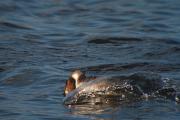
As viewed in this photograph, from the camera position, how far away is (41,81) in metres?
10.5

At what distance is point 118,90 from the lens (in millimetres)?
9258

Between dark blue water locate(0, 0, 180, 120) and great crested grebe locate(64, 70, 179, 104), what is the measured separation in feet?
0.58

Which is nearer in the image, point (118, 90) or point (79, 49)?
point (118, 90)

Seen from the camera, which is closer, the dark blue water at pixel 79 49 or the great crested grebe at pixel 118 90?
the dark blue water at pixel 79 49

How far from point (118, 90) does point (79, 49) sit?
140 inches

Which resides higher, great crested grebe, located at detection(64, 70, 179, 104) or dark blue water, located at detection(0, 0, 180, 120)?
dark blue water, located at detection(0, 0, 180, 120)

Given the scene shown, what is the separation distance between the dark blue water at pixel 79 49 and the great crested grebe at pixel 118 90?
18 centimetres

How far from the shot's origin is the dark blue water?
Answer: 8.88 meters

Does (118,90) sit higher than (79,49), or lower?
lower

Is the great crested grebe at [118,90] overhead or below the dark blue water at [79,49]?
below

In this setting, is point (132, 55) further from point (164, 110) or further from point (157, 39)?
point (164, 110)

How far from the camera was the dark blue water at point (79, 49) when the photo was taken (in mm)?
8883

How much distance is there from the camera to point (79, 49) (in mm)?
12742

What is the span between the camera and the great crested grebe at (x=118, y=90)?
9219 millimetres
